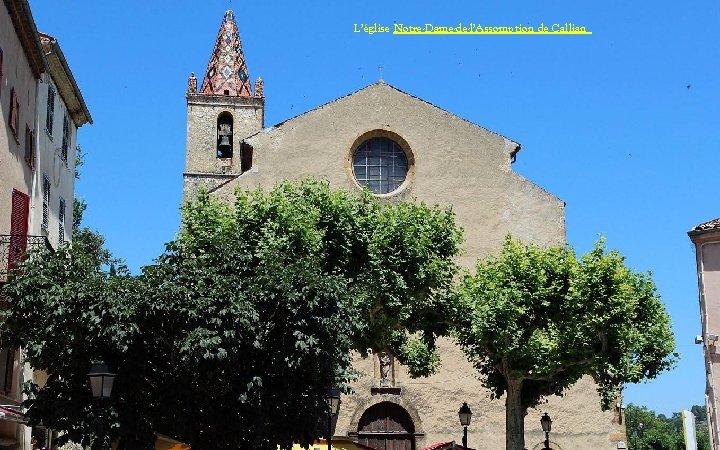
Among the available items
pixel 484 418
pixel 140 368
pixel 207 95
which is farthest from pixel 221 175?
pixel 140 368

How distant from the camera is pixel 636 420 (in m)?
117

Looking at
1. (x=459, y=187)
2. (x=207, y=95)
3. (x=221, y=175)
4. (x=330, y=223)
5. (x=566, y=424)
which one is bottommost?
(x=566, y=424)

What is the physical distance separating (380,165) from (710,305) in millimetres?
12226

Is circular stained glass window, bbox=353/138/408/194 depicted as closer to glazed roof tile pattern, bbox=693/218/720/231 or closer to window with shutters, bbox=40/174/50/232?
glazed roof tile pattern, bbox=693/218/720/231

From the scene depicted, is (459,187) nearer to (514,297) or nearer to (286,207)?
(514,297)

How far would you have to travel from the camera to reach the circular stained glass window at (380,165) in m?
37.5

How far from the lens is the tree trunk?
26391 millimetres

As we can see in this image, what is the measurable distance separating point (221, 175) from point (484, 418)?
2049 centimetres

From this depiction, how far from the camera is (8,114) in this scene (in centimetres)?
2169

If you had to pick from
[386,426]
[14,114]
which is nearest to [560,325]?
[386,426]

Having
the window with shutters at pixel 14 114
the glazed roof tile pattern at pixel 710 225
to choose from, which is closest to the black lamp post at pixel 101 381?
the window with shutters at pixel 14 114

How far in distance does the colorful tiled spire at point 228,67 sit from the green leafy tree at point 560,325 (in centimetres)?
2870

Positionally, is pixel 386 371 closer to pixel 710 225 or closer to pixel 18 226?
pixel 710 225

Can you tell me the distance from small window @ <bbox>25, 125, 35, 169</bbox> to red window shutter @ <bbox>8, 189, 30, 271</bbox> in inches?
35.7
